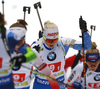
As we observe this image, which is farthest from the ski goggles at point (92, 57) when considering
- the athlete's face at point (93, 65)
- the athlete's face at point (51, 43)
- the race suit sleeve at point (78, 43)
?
the athlete's face at point (51, 43)

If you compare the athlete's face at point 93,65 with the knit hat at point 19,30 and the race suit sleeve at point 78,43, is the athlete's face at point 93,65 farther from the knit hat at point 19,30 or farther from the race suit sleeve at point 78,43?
the knit hat at point 19,30

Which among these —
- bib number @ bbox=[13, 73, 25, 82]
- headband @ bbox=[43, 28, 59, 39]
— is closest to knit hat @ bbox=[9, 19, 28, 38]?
headband @ bbox=[43, 28, 59, 39]

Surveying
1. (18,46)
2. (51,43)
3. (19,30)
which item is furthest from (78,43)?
(18,46)

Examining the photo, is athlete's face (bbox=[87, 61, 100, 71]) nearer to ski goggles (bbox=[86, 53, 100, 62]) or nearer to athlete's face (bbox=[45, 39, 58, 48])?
ski goggles (bbox=[86, 53, 100, 62])

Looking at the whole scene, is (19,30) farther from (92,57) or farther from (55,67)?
(92,57)

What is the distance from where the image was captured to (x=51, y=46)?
417 cm

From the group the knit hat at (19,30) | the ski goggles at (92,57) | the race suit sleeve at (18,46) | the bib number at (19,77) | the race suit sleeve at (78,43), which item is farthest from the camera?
the bib number at (19,77)

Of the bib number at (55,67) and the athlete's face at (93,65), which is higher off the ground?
the athlete's face at (93,65)

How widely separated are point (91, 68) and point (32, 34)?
5584mm

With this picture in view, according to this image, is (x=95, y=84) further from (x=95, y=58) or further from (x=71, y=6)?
(x=71, y=6)

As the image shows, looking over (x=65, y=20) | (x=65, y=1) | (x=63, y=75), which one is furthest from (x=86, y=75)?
(x=65, y=1)

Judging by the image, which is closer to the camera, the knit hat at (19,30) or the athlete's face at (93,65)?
the knit hat at (19,30)

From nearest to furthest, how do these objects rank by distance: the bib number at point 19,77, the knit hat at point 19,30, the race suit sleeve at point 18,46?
the race suit sleeve at point 18,46 → the knit hat at point 19,30 → the bib number at point 19,77

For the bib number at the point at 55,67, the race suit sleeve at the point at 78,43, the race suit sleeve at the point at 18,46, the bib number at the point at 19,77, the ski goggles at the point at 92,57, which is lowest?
the bib number at the point at 19,77
